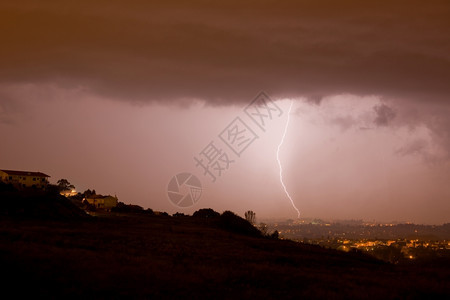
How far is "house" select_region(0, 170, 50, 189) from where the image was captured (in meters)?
88.4

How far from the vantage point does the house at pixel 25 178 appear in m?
88.4

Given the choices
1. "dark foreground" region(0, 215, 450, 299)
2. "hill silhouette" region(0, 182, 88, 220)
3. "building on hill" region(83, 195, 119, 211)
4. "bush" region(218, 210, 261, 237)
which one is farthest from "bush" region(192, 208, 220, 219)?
"dark foreground" region(0, 215, 450, 299)

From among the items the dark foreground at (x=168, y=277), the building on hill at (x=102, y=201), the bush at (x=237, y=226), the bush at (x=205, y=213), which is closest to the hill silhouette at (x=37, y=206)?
the dark foreground at (x=168, y=277)

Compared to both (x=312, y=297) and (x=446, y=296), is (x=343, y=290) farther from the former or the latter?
(x=446, y=296)

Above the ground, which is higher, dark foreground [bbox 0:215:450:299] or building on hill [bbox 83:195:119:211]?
building on hill [bbox 83:195:119:211]

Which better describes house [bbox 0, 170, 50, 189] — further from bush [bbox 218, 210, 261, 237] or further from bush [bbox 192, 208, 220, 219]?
bush [bbox 218, 210, 261, 237]

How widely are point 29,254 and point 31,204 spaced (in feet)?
122

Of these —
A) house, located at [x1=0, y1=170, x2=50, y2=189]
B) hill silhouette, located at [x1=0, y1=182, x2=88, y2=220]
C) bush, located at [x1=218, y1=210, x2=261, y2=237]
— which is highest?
house, located at [x1=0, y1=170, x2=50, y2=189]

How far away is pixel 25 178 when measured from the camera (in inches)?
3607

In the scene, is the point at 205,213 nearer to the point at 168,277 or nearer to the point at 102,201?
the point at 102,201

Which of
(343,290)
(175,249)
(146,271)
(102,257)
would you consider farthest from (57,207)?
(343,290)

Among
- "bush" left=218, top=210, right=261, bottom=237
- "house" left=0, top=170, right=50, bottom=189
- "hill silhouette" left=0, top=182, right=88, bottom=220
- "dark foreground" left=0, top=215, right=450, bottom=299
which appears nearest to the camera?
"dark foreground" left=0, top=215, right=450, bottom=299

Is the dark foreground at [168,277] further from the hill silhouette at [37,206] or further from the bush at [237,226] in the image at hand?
the bush at [237,226]

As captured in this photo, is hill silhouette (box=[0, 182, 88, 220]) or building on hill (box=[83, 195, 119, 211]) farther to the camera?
building on hill (box=[83, 195, 119, 211])
